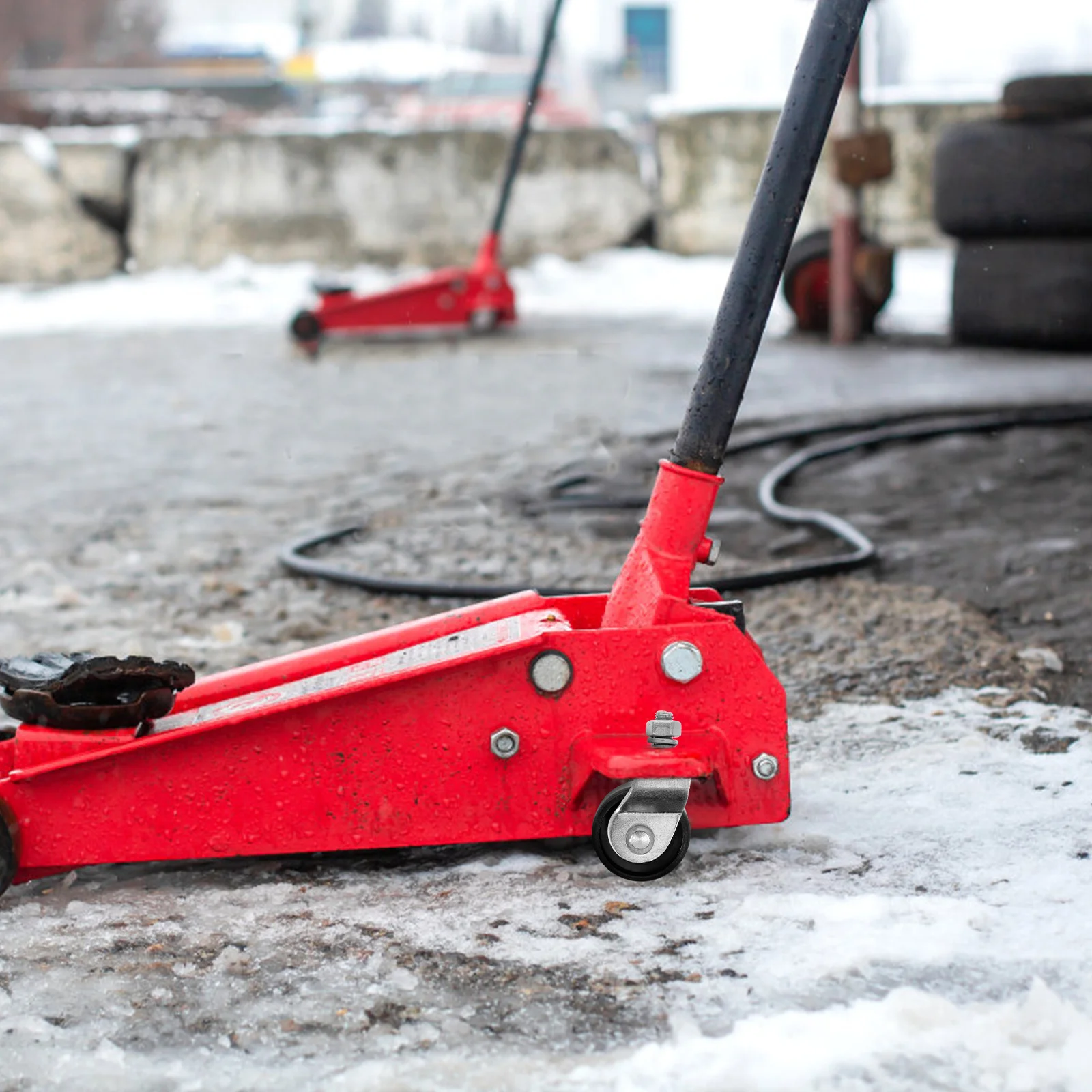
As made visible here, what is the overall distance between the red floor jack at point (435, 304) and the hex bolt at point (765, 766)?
4610mm

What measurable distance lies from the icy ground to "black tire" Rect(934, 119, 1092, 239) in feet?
13.2

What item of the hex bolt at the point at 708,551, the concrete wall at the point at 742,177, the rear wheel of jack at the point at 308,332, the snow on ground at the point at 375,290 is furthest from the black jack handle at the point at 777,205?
the concrete wall at the point at 742,177

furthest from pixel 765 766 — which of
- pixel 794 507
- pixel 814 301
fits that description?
pixel 814 301

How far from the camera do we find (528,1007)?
1.08m

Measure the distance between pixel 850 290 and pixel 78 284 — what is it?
479 cm

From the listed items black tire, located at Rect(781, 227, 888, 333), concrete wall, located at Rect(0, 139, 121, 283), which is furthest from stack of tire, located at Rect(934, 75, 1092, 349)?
concrete wall, located at Rect(0, 139, 121, 283)

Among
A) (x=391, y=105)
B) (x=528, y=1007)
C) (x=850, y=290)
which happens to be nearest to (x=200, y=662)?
(x=528, y=1007)

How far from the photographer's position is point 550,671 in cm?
126

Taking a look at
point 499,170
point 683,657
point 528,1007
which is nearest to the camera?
point 528,1007

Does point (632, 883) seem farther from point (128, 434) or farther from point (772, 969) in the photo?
point (128, 434)

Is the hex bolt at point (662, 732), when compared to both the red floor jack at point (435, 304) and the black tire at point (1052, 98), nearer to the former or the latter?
the black tire at point (1052, 98)

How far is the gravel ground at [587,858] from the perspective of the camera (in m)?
1.04

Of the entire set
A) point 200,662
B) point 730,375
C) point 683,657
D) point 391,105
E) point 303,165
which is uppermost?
point 391,105

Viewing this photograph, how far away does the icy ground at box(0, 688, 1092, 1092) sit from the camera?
996mm
